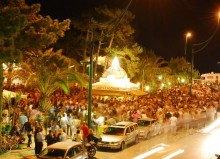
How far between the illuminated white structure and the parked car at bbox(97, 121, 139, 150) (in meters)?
3.78

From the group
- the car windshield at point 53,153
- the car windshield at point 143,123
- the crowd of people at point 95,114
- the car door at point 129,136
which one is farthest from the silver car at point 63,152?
the car windshield at point 143,123

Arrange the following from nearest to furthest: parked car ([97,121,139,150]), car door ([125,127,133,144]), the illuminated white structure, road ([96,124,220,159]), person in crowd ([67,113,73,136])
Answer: road ([96,124,220,159]) → parked car ([97,121,139,150]) → car door ([125,127,133,144]) → person in crowd ([67,113,73,136]) → the illuminated white structure

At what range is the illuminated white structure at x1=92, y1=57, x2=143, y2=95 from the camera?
24984 mm

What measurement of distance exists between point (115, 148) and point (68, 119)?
3.78m

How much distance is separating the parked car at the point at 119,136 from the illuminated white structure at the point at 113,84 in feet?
12.4

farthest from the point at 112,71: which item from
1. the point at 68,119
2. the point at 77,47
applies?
the point at 77,47

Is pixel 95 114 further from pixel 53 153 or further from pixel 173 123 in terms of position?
pixel 53 153

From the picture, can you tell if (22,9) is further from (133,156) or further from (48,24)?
(133,156)

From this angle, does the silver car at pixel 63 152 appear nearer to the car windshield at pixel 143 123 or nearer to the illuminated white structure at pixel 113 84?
the car windshield at pixel 143 123

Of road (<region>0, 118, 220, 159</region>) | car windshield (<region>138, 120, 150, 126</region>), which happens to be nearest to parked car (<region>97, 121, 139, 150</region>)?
road (<region>0, 118, 220, 159</region>)

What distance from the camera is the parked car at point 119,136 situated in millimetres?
19281

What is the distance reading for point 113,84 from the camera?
84.4ft

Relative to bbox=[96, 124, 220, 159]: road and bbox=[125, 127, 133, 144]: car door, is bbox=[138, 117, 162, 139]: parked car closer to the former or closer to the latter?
bbox=[96, 124, 220, 159]: road

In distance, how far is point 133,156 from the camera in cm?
1817
